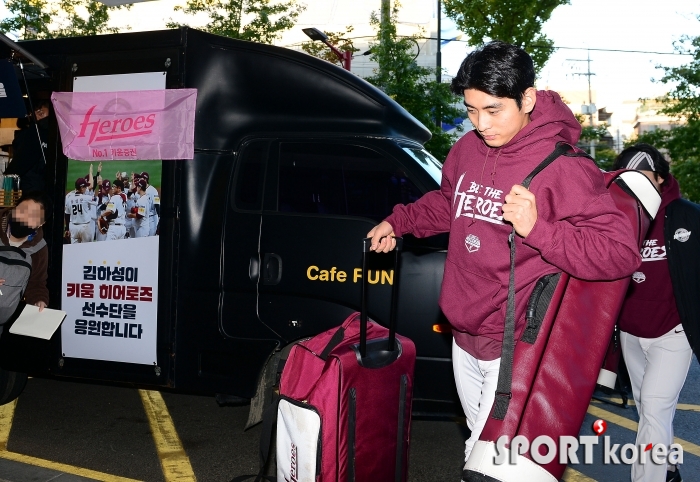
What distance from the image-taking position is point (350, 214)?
4.88m

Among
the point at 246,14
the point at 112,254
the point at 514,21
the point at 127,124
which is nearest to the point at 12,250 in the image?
the point at 112,254

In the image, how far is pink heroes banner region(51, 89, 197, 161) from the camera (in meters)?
4.90

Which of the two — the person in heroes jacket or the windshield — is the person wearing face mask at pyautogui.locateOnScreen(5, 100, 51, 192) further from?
the person in heroes jacket

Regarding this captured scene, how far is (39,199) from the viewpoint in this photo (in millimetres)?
5121

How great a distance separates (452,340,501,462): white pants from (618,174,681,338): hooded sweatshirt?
5.34 feet

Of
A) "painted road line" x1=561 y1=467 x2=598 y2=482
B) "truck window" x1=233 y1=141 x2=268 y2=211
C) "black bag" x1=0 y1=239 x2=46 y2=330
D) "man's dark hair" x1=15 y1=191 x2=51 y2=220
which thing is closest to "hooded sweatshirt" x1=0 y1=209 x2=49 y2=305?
"man's dark hair" x1=15 y1=191 x2=51 y2=220

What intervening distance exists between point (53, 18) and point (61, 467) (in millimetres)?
18000

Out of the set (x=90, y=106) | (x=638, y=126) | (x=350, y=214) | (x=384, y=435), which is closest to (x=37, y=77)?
(x=90, y=106)

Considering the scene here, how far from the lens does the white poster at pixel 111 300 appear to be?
500 centimetres

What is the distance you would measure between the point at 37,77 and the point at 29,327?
5.70 feet

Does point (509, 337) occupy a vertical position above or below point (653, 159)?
below

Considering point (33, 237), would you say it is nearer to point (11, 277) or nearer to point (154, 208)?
point (11, 277)

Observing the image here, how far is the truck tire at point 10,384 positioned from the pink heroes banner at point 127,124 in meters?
1.69

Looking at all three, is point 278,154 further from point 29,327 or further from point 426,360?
point 29,327
